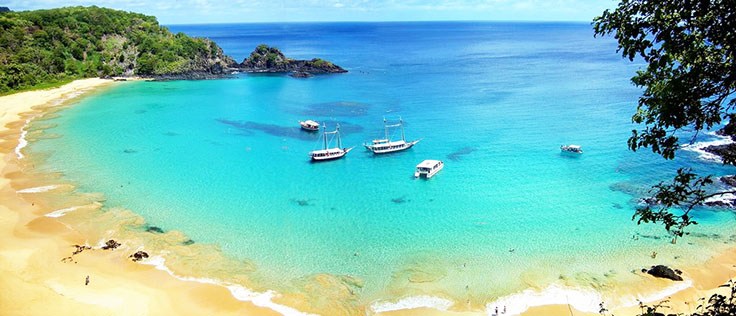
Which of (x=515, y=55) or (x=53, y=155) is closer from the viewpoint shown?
(x=53, y=155)

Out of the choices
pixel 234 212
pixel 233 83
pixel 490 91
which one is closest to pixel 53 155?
pixel 234 212

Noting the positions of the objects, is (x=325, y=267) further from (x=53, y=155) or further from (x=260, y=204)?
(x=53, y=155)

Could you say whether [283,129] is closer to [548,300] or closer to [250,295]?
[250,295]

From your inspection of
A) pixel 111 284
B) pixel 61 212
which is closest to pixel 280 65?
pixel 61 212

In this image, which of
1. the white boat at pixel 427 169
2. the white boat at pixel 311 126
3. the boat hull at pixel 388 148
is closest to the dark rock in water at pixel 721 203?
the white boat at pixel 427 169

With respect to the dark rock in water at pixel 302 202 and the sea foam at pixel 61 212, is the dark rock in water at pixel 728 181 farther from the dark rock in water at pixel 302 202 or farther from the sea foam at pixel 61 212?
the sea foam at pixel 61 212

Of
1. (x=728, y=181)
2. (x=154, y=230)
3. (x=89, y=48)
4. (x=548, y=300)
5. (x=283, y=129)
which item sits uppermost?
(x=89, y=48)

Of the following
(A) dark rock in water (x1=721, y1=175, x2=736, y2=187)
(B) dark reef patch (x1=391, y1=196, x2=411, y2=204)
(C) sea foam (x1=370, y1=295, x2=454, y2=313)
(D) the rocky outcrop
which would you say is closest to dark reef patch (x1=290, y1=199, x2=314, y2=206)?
(B) dark reef patch (x1=391, y1=196, x2=411, y2=204)
